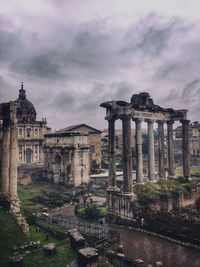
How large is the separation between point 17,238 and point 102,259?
17.9ft

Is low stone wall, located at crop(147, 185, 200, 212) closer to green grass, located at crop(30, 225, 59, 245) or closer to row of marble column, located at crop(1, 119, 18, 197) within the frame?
green grass, located at crop(30, 225, 59, 245)

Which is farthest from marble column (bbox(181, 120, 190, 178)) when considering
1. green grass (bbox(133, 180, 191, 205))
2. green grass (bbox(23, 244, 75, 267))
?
green grass (bbox(23, 244, 75, 267))

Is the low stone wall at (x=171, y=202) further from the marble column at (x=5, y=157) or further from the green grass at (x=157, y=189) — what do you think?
the marble column at (x=5, y=157)

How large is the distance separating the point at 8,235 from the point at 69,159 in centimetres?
3040

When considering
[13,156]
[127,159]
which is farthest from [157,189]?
[13,156]

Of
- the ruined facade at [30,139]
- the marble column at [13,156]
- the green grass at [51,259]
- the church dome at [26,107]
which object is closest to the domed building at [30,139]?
the ruined facade at [30,139]

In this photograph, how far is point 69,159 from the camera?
157ft

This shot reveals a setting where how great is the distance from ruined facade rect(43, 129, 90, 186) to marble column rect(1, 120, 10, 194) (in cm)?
2580

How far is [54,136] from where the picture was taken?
50.9 metres

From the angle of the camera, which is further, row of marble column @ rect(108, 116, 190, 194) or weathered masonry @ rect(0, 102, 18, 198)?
row of marble column @ rect(108, 116, 190, 194)

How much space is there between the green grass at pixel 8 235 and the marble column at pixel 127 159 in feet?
30.9

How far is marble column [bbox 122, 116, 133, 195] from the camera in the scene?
2438cm

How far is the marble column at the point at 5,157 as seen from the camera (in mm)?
20922

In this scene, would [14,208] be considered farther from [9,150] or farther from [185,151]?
[185,151]
